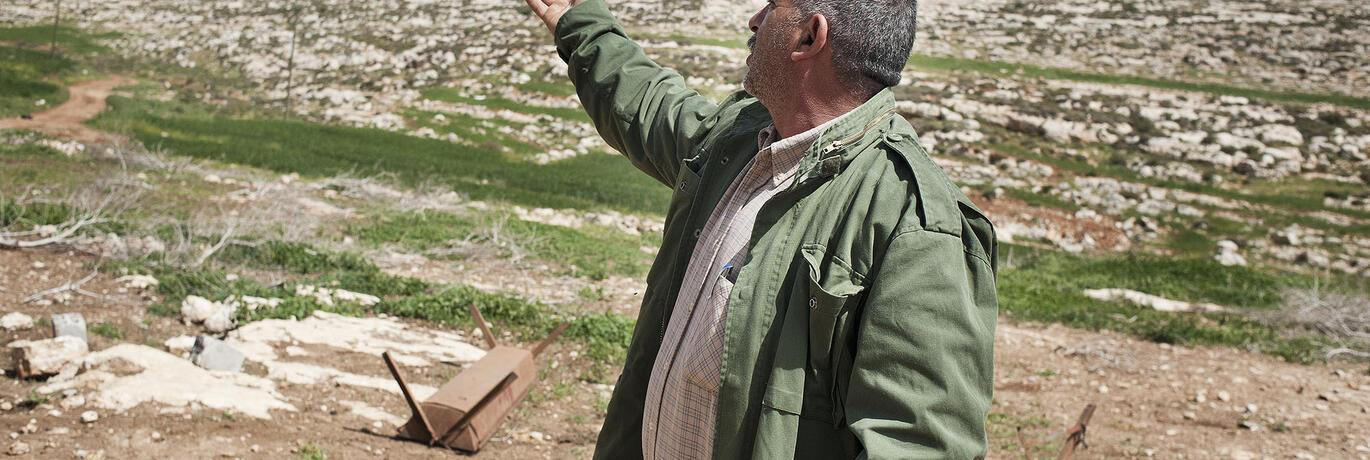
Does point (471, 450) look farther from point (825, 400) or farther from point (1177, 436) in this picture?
point (1177, 436)

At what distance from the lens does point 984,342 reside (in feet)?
5.31

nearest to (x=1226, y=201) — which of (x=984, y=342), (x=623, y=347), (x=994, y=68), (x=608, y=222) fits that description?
(x=994, y=68)

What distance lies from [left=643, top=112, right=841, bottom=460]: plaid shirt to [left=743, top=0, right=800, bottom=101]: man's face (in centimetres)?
12

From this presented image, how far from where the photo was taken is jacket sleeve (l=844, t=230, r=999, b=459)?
1.56 m

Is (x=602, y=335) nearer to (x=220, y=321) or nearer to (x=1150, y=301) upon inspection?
(x=220, y=321)

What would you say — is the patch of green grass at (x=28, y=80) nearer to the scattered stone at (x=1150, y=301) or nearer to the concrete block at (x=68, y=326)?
the concrete block at (x=68, y=326)

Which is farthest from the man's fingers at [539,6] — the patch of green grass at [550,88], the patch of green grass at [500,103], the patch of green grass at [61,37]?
the patch of green grass at [61,37]

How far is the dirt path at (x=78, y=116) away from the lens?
57.3ft

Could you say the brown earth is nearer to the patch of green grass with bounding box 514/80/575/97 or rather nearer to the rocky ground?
the rocky ground

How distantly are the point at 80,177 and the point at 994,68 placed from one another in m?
28.3

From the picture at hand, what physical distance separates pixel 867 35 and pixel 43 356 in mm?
4826

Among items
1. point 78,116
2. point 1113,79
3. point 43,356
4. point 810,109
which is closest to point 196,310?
point 43,356

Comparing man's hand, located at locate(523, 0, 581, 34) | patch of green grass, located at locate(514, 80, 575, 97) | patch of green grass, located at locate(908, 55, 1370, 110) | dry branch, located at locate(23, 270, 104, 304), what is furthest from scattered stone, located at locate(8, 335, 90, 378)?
patch of green grass, located at locate(908, 55, 1370, 110)

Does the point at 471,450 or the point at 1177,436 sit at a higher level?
the point at 471,450
